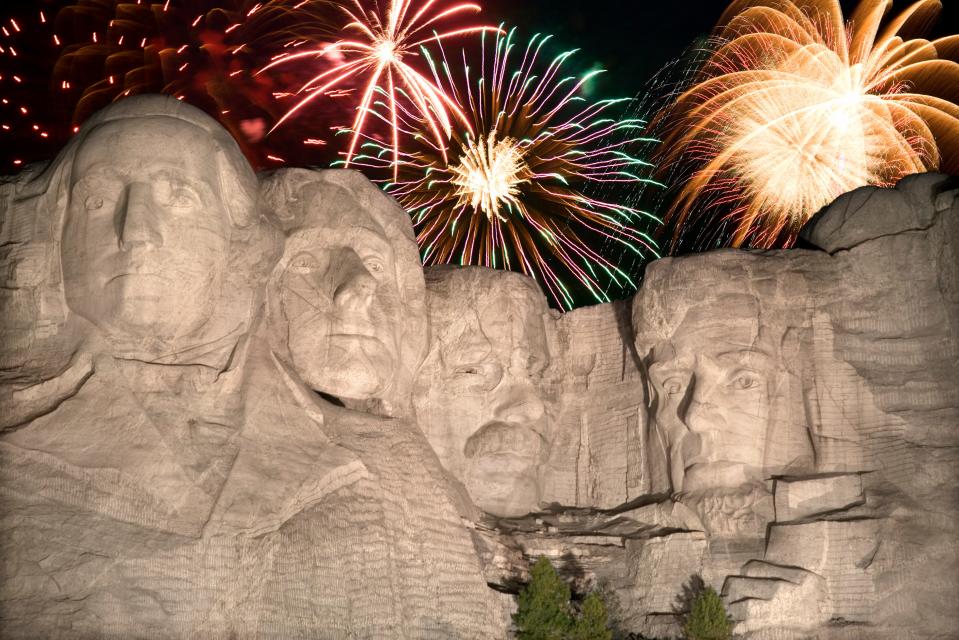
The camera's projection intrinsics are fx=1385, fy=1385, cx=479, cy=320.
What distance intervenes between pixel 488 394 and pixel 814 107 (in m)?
8.10

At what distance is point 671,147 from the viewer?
20219 mm

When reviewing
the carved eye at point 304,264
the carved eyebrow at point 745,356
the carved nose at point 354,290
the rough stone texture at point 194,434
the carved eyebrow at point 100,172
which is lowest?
the rough stone texture at point 194,434

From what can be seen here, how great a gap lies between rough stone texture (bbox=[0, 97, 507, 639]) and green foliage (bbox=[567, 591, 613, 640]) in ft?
2.29

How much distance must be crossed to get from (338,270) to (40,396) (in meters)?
3.18

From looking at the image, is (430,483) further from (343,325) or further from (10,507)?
(10,507)

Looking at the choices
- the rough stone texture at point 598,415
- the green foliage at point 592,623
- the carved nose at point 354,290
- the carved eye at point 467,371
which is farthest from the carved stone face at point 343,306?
the green foliage at point 592,623

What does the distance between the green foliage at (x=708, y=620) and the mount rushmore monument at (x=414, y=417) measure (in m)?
0.42

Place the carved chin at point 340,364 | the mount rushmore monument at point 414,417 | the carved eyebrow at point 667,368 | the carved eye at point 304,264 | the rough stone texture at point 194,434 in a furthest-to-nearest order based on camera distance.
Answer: the carved eyebrow at point 667,368
the carved eye at point 304,264
the carved chin at point 340,364
the mount rushmore monument at point 414,417
the rough stone texture at point 194,434

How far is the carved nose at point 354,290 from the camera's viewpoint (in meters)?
13.1

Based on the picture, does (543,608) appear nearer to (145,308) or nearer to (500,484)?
(500,484)

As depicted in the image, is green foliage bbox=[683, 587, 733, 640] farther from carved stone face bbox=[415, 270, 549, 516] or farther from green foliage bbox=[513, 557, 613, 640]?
carved stone face bbox=[415, 270, 549, 516]

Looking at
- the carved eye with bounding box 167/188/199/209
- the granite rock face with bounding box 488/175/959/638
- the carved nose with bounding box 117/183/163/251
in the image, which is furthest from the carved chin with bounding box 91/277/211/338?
the granite rock face with bounding box 488/175/959/638

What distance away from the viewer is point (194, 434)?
11.5 m

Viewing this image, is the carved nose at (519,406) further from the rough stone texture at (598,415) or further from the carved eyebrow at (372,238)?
the carved eyebrow at (372,238)
